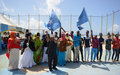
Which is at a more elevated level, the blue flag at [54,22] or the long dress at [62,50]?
the blue flag at [54,22]

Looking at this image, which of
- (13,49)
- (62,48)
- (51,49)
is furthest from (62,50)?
(13,49)

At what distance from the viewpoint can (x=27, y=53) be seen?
4.90 m

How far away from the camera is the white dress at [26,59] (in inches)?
189

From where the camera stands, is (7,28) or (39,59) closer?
(39,59)

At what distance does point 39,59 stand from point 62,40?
170 cm

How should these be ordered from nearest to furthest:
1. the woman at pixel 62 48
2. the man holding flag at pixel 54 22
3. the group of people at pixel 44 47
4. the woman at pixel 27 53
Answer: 1. the group of people at pixel 44 47
2. the woman at pixel 27 53
3. the woman at pixel 62 48
4. the man holding flag at pixel 54 22

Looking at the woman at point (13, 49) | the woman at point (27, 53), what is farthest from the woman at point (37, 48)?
the woman at point (13, 49)

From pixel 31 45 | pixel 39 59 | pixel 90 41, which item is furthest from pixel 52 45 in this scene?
pixel 90 41

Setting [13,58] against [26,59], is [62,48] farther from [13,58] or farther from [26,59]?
[13,58]

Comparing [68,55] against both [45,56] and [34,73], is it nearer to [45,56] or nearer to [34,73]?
[45,56]

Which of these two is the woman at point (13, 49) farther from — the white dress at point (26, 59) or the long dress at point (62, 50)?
the long dress at point (62, 50)

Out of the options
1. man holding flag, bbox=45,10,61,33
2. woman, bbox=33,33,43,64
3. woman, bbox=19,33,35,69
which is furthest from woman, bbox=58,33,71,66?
woman, bbox=19,33,35,69

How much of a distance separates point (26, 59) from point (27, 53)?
0.30m

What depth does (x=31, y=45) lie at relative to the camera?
4914mm
